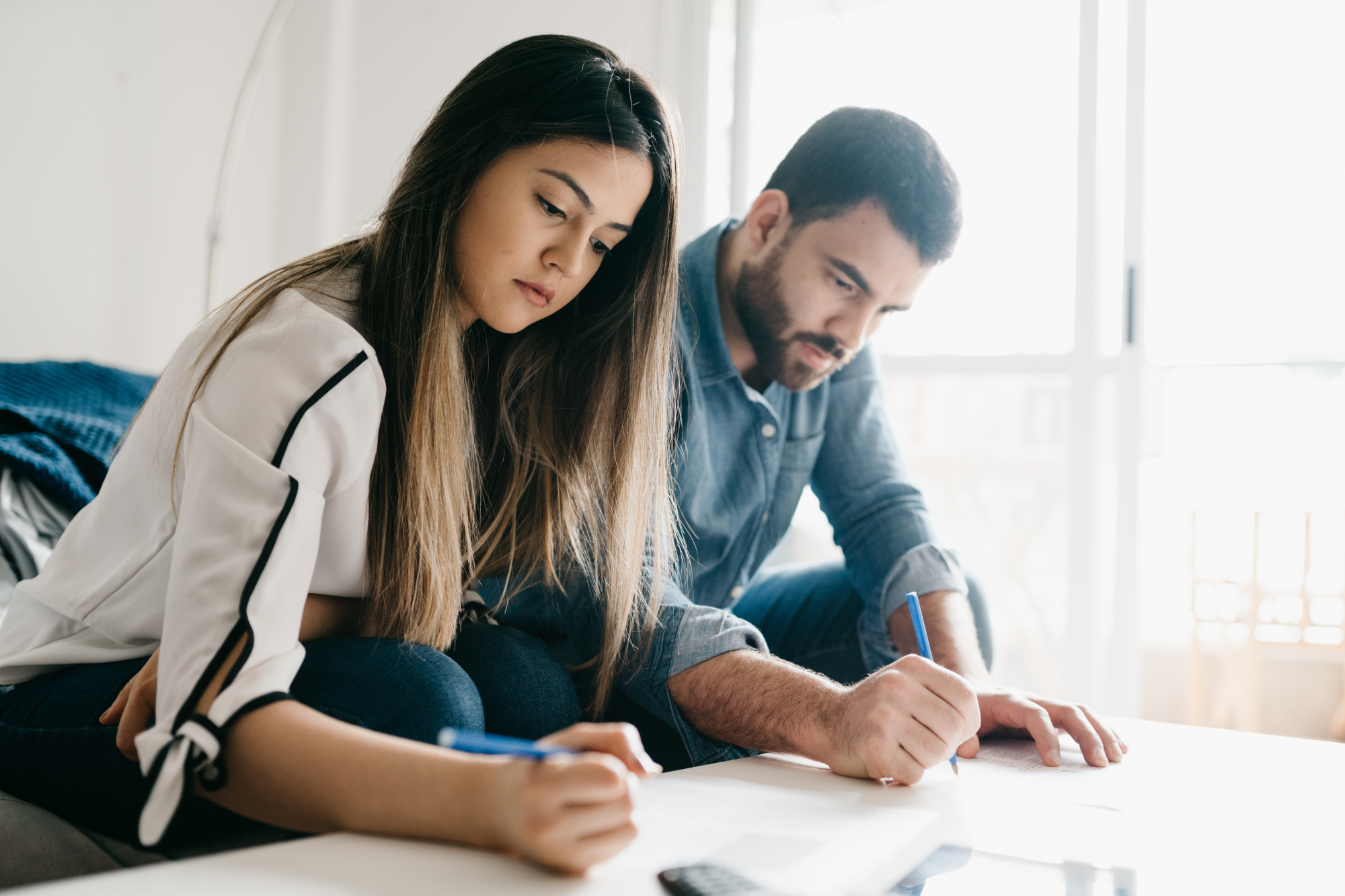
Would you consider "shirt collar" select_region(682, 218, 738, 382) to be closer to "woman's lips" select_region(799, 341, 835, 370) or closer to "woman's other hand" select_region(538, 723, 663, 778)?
"woman's lips" select_region(799, 341, 835, 370)

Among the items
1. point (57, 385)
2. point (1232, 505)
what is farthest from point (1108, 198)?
point (57, 385)

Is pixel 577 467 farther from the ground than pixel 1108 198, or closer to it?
closer to it

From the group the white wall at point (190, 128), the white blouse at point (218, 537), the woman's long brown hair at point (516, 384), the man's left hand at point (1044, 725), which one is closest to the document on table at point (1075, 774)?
the man's left hand at point (1044, 725)

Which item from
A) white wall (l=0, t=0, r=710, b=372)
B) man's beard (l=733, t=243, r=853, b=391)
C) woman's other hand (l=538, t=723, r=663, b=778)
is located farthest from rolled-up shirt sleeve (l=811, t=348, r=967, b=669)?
woman's other hand (l=538, t=723, r=663, b=778)

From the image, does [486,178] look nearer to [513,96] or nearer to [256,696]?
[513,96]

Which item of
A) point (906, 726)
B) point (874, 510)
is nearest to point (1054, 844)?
point (906, 726)

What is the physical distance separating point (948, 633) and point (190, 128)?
1906mm

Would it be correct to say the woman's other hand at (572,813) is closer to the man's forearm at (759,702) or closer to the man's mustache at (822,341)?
the man's forearm at (759,702)

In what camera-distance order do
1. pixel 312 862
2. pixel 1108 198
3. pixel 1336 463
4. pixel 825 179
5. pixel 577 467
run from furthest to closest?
pixel 1336 463 → pixel 1108 198 → pixel 825 179 → pixel 577 467 → pixel 312 862

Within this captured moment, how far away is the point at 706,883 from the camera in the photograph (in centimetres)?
45

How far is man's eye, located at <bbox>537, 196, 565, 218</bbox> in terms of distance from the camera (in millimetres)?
856

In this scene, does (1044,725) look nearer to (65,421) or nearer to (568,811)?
(568,811)

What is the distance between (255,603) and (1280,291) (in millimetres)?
2424

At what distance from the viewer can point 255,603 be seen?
1.82 ft
